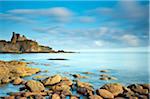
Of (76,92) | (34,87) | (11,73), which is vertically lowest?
(76,92)

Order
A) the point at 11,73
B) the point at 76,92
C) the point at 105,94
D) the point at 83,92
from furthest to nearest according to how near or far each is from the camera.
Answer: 1. the point at 11,73
2. the point at 76,92
3. the point at 83,92
4. the point at 105,94

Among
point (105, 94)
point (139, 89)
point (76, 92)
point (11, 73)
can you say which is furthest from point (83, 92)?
point (11, 73)

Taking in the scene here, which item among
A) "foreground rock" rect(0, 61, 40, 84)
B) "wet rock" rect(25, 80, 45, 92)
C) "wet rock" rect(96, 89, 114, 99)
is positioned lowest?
"wet rock" rect(96, 89, 114, 99)

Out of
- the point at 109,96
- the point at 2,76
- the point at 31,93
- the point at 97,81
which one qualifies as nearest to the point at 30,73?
the point at 2,76

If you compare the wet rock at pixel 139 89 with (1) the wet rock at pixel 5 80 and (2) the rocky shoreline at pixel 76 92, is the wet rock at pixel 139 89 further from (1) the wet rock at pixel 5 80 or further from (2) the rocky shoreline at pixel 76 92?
(1) the wet rock at pixel 5 80

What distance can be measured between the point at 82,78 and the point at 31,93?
2790 mm

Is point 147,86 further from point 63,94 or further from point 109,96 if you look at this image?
point 63,94

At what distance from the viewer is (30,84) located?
494 centimetres

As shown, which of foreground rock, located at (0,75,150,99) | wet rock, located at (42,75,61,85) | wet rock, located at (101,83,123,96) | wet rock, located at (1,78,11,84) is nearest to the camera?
foreground rock, located at (0,75,150,99)

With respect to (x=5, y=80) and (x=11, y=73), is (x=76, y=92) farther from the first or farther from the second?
(x=11, y=73)

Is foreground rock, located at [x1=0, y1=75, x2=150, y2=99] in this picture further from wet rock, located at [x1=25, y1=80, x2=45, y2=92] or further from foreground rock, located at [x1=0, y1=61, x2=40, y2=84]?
foreground rock, located at [x1=0, y1=61, x2=40, y2=84]

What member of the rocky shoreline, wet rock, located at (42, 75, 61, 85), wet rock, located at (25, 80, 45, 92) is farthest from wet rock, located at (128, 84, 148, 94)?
wet rock, located at (25, 80, 45, 92)

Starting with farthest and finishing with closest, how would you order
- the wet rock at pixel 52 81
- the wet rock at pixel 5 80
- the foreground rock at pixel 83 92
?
the wet rock at pixel 5 80, the wet rock at pixel 52 81, the foreground rock at pixel 83 92

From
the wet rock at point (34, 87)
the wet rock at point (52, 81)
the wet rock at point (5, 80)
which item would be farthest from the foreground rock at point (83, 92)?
the wet rock at point (5, 80)
